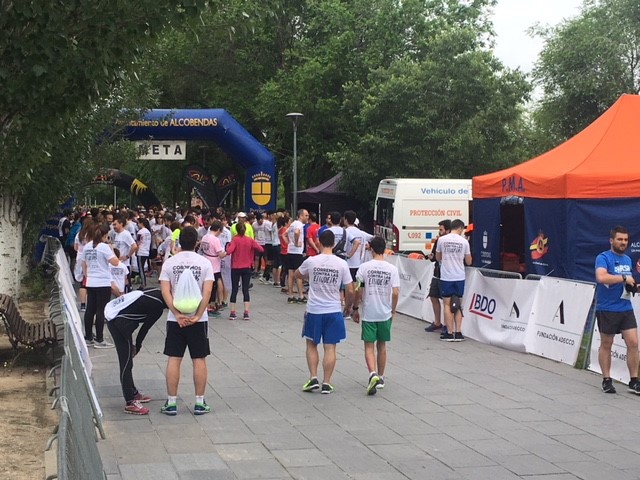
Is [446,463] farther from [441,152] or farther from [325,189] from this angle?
[325,189]

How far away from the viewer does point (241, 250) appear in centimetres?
1630

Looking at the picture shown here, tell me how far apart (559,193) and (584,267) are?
123 cm

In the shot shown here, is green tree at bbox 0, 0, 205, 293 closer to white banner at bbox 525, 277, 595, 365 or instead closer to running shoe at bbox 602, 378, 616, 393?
running shoe at bbox 602, 378, 616, 393

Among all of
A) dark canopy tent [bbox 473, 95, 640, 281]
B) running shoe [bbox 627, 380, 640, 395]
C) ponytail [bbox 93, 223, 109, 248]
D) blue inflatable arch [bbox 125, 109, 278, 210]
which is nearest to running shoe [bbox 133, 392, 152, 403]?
ponytail [bbox 93, 223, 109, 248]

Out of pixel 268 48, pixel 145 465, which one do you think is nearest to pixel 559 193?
pixel 145 465

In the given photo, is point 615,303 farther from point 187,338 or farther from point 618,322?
point 187,338

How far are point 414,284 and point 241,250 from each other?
3.14 metres

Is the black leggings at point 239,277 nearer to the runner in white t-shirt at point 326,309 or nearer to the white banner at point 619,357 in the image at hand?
the runner in white t-shirt at point 326,309

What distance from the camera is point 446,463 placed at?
278 inches

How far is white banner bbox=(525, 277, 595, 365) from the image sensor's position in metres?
11.4

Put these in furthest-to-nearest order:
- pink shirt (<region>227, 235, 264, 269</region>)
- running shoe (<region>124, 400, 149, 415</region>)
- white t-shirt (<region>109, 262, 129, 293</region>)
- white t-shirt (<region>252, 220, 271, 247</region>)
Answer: white t-shirt (<region>252, 220, 271, 247</region>) → pink shirt (<region>227, 235, 264, 269</region>) → white t-shirt (<region>109, 262, 129, 293</region>) → running shoe (<region>124, 400, 149, 415</region>)

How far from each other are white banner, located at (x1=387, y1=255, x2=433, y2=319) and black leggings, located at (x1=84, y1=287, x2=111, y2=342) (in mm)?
5672

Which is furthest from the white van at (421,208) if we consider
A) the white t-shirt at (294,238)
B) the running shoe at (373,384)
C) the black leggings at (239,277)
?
the running shoe at (373,384)

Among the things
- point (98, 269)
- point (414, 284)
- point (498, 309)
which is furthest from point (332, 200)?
point (98, 269)
